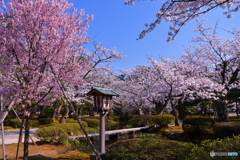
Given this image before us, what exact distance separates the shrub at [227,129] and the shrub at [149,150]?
209 inches

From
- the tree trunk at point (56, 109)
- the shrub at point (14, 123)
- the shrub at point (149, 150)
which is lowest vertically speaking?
the shrub at point (14, 123)

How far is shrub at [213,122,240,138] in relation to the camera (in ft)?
27.7

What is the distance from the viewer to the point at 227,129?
873cm

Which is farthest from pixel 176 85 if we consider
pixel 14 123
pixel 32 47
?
pixel 14 123

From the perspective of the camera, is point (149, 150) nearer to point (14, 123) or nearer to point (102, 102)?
point (102, 102)

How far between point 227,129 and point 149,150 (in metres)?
6.18

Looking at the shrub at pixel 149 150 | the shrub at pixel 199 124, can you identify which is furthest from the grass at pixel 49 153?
the shrub at pixel 199 124

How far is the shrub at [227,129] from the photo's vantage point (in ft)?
27.7

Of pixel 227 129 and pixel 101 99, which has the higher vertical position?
pixel 101 99

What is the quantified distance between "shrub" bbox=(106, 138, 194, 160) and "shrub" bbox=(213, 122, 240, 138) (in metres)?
5.31

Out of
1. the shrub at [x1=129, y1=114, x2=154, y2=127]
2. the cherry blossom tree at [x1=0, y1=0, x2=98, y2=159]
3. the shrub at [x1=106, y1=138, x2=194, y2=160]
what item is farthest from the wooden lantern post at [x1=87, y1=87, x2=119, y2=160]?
the shrub at [x1=129, y1=114, x2=154, y2=127]

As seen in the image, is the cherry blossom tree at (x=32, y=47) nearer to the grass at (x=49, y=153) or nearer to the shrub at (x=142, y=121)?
the grass at (x=49, y=153)

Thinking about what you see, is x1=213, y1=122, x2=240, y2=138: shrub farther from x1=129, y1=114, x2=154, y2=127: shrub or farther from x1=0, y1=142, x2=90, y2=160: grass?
x1=129, y1=114, x2=154, y2=127: shrub

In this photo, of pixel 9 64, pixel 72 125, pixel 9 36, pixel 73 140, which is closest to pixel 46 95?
pixel 9 64
